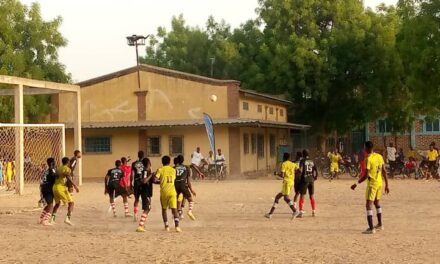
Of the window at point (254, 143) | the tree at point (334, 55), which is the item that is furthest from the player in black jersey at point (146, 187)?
the tree at point (334, 55)

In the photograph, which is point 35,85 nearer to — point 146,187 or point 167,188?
point 146,187

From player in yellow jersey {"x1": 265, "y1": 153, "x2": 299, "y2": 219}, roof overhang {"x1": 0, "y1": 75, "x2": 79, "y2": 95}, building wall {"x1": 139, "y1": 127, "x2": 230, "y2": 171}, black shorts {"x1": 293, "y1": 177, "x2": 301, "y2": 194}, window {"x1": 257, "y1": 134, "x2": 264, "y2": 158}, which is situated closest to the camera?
player in yellow jersey {"x1": 265, "y1": 153, "x2": 299, "y2": 219}

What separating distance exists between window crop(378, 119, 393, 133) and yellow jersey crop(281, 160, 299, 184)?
3146 cm

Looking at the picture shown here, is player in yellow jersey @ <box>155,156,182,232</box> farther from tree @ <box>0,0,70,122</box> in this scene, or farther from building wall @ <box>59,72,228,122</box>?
tree @ <box>0,0,70,122</box>

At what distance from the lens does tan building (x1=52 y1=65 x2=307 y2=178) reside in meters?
33.6

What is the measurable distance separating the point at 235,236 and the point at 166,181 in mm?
1753

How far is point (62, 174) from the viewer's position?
1434 cm

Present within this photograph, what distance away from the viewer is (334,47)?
1655 inches

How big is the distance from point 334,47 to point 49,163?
98.7ft

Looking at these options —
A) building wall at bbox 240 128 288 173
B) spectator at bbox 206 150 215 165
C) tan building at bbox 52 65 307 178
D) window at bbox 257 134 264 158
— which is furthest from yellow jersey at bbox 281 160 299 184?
window at bbox 257 134 264 158

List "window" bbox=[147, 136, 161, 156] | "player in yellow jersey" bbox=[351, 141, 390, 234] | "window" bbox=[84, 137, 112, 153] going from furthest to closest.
→ "window" bbox=[84, 137, 112, 153]
"window" bbox=[147, 136, 161, 156]
"player in yellow jersey" bbox=[351, 141, 390, 234]

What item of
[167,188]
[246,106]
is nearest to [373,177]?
[167,188]

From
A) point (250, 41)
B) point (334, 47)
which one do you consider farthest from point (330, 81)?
point (250, 41)

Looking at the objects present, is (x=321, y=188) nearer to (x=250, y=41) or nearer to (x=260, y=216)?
(x=260, y=216)
